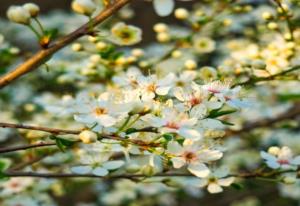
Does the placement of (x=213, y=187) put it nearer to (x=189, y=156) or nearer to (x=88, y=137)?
(x=189, y=156)

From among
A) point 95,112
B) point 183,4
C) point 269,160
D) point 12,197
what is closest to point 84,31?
point 95,112

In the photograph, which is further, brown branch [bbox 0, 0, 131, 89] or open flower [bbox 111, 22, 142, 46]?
open flower [bbox 111, 22, 142, 46]

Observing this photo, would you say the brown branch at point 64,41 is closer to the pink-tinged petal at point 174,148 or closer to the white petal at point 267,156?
the pink-tinged petal at point 174,148

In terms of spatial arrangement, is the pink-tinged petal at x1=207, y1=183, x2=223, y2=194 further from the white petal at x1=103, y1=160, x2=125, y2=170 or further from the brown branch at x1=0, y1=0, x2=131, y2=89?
the brown branch at x1=0, y1=0, x2=131, y2=89

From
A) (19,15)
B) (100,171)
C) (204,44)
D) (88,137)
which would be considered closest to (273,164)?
(100,171)

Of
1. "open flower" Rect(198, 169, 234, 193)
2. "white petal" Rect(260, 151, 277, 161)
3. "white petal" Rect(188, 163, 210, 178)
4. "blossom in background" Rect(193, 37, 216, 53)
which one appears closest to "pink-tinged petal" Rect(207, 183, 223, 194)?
"open flower" Rect(198, 169, 234, 193)

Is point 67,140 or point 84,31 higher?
point 84,31

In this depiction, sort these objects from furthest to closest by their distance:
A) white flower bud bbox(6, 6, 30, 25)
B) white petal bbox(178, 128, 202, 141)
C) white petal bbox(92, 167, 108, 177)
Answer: white petal bbox(92, 167, 108, 177), white flower bud bbox(6, 6, 30, 25), white petal bbox(178, 128, 202, 141)

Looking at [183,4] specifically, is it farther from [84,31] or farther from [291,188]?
[84,31]
